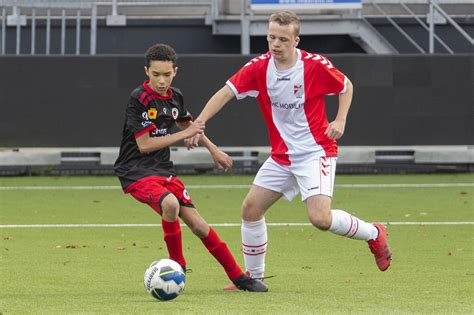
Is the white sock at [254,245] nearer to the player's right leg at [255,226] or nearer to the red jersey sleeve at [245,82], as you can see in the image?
the player's right leg at [255,226]

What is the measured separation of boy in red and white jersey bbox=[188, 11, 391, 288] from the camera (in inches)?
359

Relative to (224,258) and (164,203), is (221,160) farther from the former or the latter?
(224,258)

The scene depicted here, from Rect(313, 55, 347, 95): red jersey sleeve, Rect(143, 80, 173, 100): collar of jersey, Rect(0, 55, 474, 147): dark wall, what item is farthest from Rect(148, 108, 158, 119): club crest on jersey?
Rect(0, 55, 474, 147): dark wall

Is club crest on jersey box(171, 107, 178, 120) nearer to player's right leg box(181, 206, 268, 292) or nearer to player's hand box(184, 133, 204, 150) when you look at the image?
player's hand box(184, 133, 204, 150)

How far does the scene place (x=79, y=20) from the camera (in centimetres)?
2359

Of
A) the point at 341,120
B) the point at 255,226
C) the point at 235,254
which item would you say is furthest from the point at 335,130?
the point at 235,254

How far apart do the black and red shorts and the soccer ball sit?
0.86 m

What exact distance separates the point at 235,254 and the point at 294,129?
2.79 meters

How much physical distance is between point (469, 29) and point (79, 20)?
762cm

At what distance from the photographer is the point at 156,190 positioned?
9.27 m

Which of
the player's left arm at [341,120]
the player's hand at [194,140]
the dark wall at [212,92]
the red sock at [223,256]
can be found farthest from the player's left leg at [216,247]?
the dark wall at [212,92]

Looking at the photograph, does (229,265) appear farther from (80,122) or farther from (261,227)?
(80,122)

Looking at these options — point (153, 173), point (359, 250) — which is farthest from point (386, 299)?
point (359, 250)

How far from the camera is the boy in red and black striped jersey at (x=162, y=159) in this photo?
9203 mm
